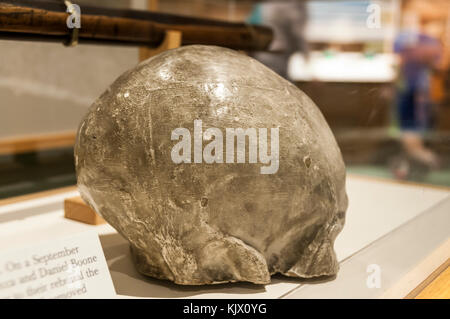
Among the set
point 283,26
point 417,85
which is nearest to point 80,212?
point 283,26

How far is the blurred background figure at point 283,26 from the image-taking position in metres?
2.86

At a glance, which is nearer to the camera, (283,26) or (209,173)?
(209,173)

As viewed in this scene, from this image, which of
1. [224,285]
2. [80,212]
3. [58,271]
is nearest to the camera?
[58,271]

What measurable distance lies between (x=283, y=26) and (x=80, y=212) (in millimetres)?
1668

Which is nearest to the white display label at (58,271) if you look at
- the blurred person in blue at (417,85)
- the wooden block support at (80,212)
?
the wooden block support at (80,212)

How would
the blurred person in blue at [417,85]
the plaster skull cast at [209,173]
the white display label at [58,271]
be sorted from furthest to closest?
the blurred person in blue at [417,85], the plaster skull cast at [209,173], the white display label at [58,271]

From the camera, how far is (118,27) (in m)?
2.18

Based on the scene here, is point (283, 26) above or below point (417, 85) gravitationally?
above

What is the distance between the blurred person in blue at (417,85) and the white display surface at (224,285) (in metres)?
0.56

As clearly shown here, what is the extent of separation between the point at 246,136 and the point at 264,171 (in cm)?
10

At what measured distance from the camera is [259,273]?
1321 mm

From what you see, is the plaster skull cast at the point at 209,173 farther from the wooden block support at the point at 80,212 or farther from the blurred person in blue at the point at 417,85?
the blurred person in blue at the point at 417,85

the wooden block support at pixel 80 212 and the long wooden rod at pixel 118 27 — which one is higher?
the long wooden rod at pixel 118 27

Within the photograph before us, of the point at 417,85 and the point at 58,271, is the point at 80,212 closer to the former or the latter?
the point at 58,271
